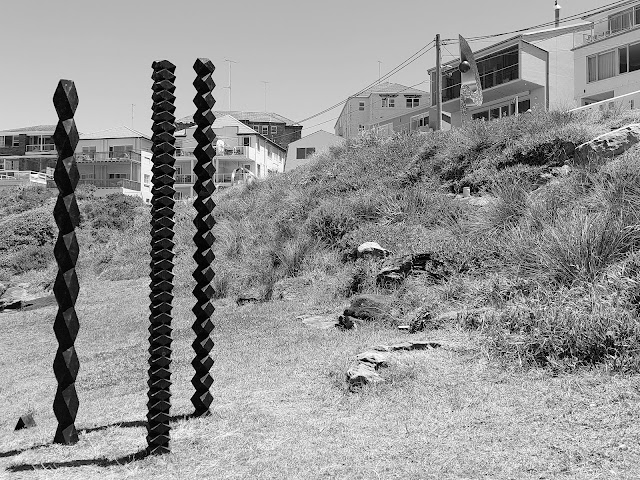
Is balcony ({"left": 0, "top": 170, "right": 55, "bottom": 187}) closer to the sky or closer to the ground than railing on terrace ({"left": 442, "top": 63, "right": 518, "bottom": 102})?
closer to the ground

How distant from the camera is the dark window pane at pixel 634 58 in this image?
1348 inches

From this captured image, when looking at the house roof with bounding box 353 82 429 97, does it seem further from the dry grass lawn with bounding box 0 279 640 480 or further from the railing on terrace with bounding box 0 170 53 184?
the dry grass lawn with bounding box 0 279 640 480

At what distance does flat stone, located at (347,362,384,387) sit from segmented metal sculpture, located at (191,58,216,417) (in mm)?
1219

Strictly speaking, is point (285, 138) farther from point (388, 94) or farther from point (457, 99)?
point (457, 99)

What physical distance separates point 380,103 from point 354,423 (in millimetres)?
62999

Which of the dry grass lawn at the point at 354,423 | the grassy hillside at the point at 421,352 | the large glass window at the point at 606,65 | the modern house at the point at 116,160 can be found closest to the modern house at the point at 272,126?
the modern house at the point at 116,160

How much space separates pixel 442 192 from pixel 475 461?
11.4 m

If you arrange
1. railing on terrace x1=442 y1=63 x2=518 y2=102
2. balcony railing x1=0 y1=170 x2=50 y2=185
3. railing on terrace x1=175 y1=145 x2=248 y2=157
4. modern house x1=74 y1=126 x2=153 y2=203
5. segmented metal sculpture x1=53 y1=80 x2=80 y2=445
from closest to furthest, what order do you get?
segmented metal sculpture x1=53 y1=80 x2=80 y2=445, railing on terrace x1=442 y1=63 x2=518 y2=102, balcony railing x1=0 y1=170 x2=50 y2=185, modern house x1=74 y1=126 x2=153 y2=203, railing on terrace x1=175 y1=145 x2=248 y2=157

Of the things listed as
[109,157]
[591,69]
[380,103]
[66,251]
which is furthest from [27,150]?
[66,251]

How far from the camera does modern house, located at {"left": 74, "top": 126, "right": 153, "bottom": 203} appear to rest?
203ft

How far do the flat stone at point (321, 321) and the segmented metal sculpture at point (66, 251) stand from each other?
15.8ft

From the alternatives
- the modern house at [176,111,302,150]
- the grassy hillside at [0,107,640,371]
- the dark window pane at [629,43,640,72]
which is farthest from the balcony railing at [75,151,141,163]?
the dark window pane at [629,43,640,72]

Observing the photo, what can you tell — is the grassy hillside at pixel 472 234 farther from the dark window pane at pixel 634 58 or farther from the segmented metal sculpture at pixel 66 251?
the dark window pane at pixel 634 58

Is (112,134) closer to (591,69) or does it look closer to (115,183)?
(115,183)
